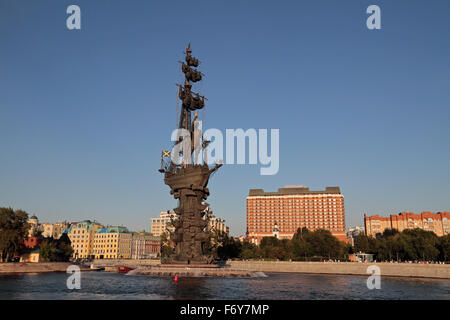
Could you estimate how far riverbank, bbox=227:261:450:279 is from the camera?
76.9 metres

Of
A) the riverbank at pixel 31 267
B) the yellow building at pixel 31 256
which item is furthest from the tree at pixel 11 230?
the yellow building at pixel 31 256

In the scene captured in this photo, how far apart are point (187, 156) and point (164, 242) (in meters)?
60.5

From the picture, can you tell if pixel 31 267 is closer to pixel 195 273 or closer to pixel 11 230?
pixel 11 230

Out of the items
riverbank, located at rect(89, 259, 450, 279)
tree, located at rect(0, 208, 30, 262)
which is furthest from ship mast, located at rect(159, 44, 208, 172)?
tree, located at rect(0, 208, 30, 262)

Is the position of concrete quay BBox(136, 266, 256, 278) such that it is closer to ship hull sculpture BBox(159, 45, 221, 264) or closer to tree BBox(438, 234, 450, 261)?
ship hull sculpture BBox(159, 45, 221, 264)

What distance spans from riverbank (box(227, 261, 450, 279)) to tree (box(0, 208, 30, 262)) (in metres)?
59.7

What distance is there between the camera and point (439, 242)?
108938 mm

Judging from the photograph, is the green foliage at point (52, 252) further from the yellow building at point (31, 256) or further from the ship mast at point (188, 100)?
the ship mast at point (188, 100)

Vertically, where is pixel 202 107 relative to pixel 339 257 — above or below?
above

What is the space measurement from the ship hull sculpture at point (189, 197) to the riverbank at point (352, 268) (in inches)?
522

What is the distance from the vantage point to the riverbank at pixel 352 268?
76875 millimetres

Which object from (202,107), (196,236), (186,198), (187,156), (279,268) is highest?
(202,107)
